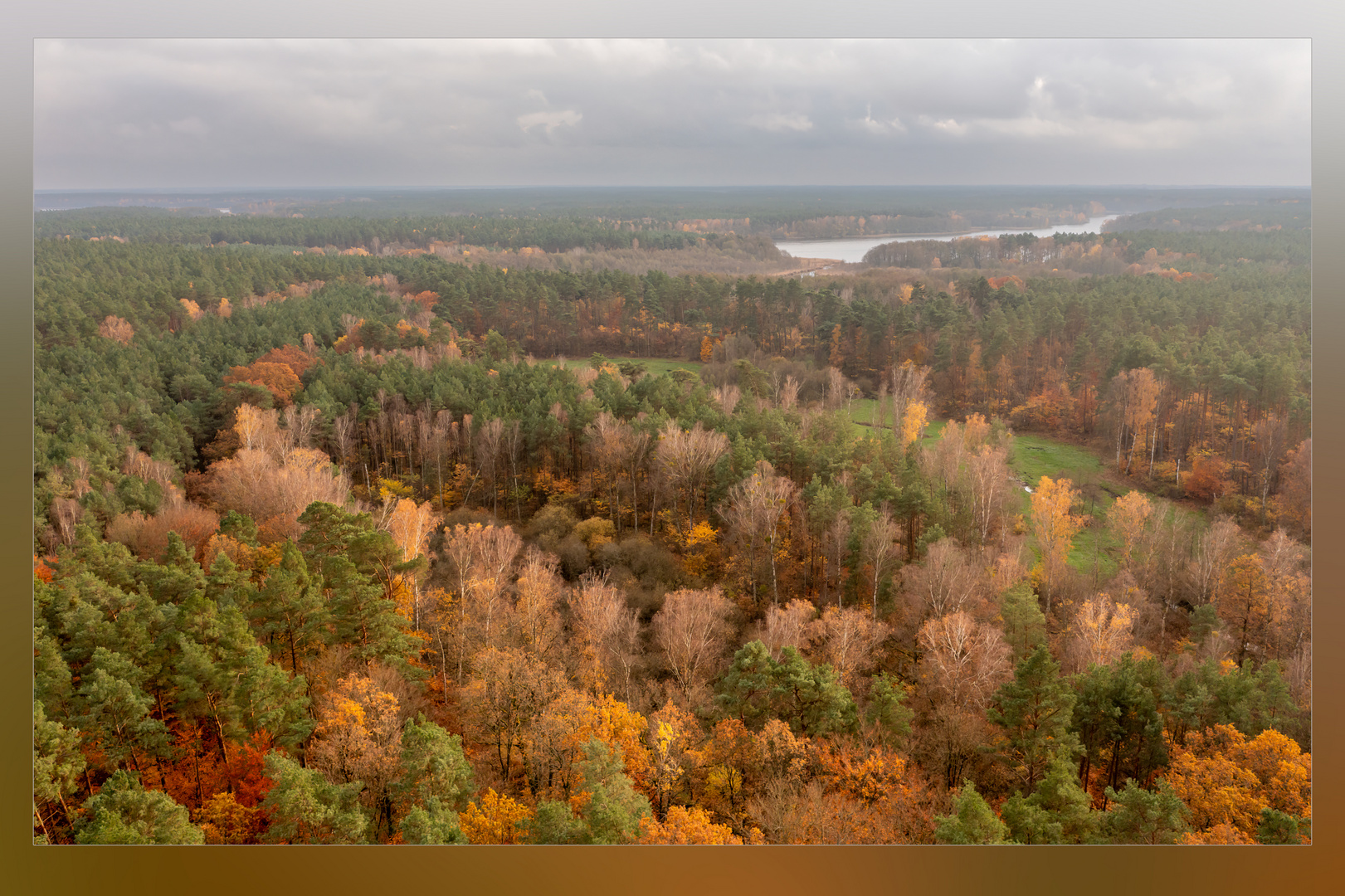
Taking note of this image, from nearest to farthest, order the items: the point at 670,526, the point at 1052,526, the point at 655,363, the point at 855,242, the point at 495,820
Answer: the point at 495,820, the point at 670,526, the point at 1052,526, the point at 855,242, the point at 655,363

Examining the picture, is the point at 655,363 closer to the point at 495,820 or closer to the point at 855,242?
the point at 855,242

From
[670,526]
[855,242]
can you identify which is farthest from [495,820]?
[855,242]

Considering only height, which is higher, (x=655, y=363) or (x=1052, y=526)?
(x=655, y=363)

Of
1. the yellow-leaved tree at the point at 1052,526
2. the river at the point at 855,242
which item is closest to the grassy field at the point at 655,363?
the river at the point at 855,242

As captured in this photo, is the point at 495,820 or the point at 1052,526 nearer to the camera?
the point at 495,820

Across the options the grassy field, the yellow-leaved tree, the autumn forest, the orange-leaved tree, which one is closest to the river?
the autumn forest

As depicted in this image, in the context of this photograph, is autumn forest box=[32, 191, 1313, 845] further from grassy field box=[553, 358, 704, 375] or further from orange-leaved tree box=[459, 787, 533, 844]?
grassy field box=[553, 358, 704, 375]
